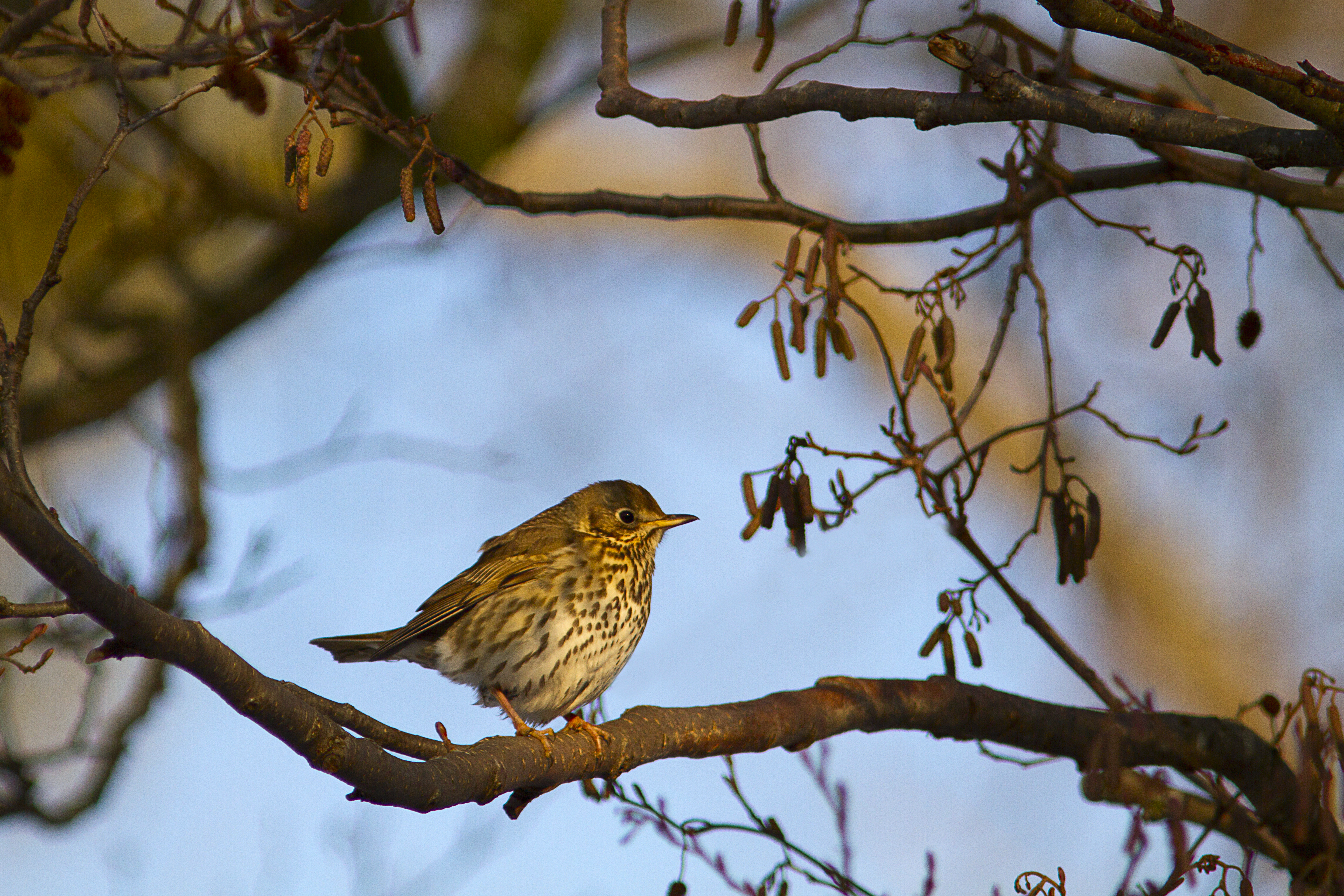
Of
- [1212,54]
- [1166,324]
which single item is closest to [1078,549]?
[1166,324]

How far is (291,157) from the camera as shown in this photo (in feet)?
10.2

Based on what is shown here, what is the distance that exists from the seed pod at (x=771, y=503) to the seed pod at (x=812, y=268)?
1.82ft

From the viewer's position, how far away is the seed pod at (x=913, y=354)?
3547 mm

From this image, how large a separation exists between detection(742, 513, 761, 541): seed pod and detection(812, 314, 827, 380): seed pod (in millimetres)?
486

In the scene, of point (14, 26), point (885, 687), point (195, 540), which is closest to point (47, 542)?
point (14, 26)

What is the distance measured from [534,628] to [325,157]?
2.30 metres

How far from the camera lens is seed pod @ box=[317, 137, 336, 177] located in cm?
303

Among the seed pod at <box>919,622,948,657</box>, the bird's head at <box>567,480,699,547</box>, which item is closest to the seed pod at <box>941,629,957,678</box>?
the seed pod at <box>919,622,948,657</box>

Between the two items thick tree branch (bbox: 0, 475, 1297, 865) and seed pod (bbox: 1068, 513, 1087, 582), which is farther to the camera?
seed pod (bbox: 1068, 513, 1087, 582)

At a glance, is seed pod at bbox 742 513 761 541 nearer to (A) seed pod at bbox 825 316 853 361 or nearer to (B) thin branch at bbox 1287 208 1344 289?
(A) seed pod at bbox 825 316 853 361

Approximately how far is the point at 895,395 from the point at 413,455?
13.9 feet

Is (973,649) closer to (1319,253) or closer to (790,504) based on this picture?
(790,504)

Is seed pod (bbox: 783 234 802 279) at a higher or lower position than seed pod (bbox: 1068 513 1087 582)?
higher

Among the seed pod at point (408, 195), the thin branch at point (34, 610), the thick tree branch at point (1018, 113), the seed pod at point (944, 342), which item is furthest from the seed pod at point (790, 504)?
the thin branch at point (34, 610)
